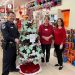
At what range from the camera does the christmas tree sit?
5355mm

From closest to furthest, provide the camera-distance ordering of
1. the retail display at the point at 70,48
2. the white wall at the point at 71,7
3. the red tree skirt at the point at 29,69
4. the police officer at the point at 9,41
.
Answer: the police officer at the point at 9,41, the red tree skirt at the point at 29,69, the retail display at the point at 70,48, the white wall at the point at 71,7

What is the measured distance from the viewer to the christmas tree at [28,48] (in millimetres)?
5355

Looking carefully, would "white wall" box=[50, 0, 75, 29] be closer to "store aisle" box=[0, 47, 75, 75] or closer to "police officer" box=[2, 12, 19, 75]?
"store aisle" box=[0, 47, 75, 75]

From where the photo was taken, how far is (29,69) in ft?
17.8

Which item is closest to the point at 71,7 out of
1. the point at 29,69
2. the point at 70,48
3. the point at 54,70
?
the point at 70,48

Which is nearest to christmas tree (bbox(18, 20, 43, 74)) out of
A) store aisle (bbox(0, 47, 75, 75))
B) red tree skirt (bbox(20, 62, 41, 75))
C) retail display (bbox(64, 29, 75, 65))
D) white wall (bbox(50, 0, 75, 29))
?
red tree skirt (bbox(20, 62, 41, 75))

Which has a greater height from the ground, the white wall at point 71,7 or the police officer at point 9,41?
the white wall at point 71,7

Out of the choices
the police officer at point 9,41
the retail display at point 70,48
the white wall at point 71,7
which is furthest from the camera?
the white wall at point 71,7

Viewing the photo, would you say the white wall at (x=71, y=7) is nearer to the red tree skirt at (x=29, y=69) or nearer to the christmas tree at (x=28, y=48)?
the christmas tree at (x=28, y=48)

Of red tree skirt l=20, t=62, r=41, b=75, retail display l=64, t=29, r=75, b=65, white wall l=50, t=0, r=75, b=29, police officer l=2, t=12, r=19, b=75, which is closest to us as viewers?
police officer l=2, t=12, r=19, b=75

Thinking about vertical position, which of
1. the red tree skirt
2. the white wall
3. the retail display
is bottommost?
the red tree skirt

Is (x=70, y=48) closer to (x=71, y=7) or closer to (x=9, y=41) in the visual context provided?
(x=71, y=7)

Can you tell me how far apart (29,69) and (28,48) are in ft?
1.92

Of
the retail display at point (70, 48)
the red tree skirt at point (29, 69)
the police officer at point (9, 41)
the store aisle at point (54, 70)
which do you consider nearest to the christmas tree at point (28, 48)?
the red tree skirt at point (29, 69)
